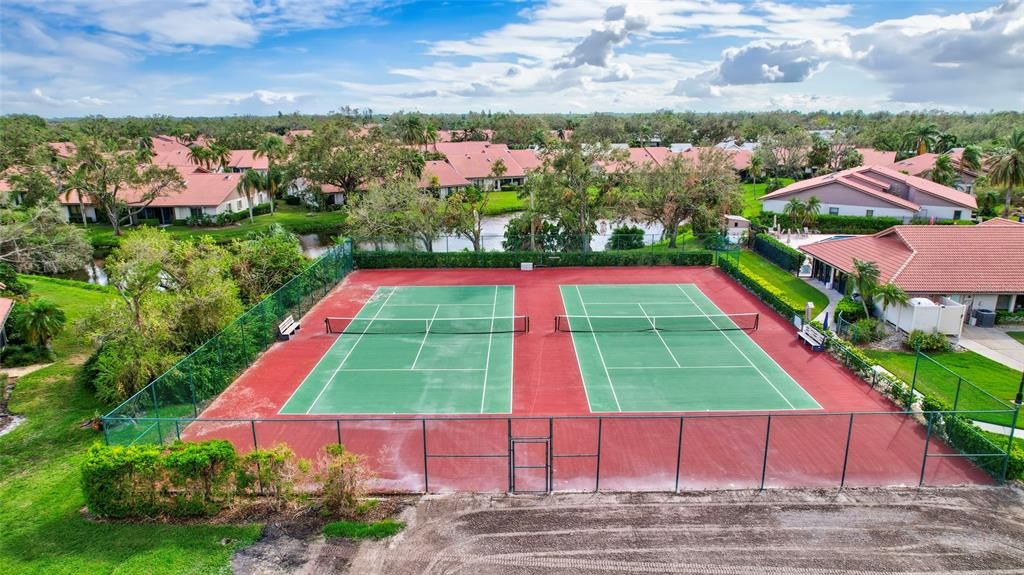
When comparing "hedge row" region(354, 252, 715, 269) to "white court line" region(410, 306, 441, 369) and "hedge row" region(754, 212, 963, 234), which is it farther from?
"hedge row" region(754, 212, 963, 234)

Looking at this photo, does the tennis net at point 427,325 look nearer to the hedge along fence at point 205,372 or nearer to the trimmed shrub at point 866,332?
the hedge along fence at point 205,372

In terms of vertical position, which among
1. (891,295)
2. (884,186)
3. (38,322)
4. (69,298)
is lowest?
(69,298)

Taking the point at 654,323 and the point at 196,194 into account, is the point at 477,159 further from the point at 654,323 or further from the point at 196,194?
the point at 654,323

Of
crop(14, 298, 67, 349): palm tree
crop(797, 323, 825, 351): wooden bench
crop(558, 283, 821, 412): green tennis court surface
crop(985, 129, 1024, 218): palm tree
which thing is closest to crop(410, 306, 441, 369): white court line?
crop(558, 283, 821, 412): green tennis court surface

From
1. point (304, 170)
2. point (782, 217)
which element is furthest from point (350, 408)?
point (304, 170)

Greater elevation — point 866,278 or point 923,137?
point 923,137

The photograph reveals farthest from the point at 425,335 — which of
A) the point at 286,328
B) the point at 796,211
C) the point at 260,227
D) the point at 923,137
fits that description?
the point at 923,137

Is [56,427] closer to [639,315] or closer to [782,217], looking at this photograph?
[639,315]
